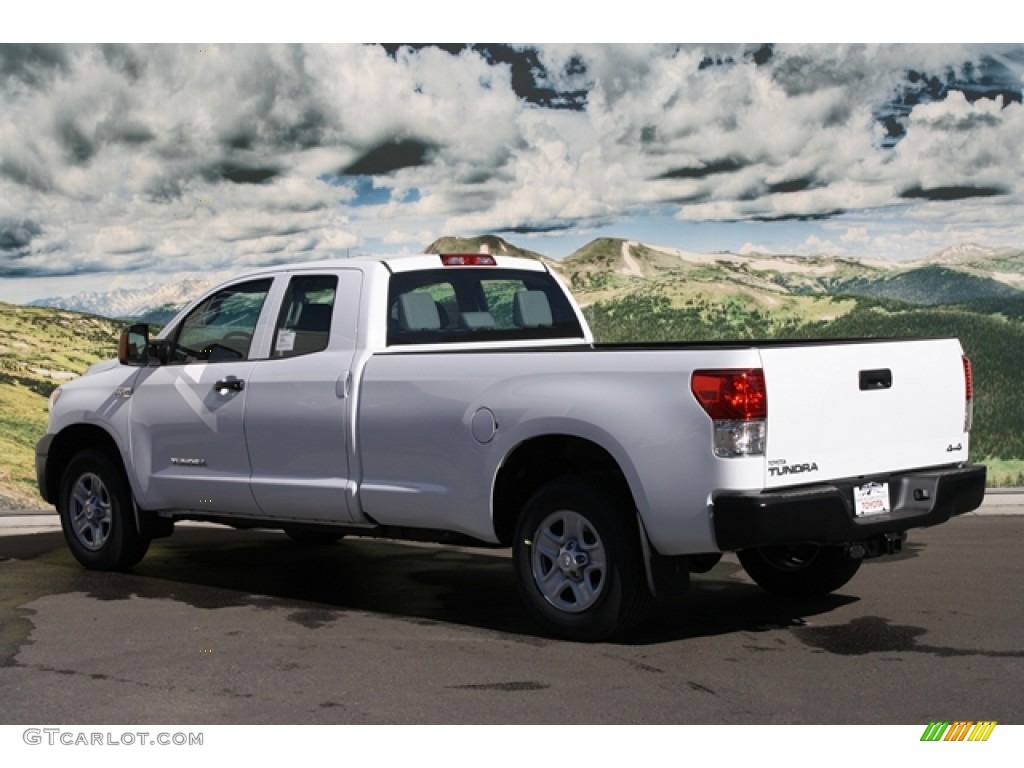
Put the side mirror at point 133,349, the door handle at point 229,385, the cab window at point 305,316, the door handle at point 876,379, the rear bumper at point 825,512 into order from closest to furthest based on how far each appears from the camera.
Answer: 1. the rear bumper at point 825,512
2. the door handle at point 876,379
3. the cab window at point 305,316
4. the door handle at point 229,385
5. the side mirror at point 133,349

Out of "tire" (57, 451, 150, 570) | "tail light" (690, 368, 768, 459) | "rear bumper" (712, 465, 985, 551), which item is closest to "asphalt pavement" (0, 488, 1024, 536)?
"tire" (57, 451, 150, 570)

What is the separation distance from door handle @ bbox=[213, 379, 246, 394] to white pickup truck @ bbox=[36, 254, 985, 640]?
0.01m

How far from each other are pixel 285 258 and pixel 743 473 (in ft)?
39.3

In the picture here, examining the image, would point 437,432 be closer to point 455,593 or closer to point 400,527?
point 400,527

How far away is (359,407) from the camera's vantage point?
834 cm

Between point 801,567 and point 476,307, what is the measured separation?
8.22 ft

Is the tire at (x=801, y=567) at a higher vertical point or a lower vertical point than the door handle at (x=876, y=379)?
lower

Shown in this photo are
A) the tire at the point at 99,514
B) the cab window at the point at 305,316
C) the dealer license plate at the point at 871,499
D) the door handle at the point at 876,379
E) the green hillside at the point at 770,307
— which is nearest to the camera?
the dealer license plate at the point at 871,499

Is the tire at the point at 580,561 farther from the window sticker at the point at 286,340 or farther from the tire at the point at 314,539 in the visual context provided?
the tire at the point at 314,539

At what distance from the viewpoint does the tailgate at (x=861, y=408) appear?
273 inches

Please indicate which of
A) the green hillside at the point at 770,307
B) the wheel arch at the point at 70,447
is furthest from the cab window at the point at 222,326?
the green hillside at the point at 770,307

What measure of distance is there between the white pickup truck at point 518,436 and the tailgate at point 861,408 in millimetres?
12

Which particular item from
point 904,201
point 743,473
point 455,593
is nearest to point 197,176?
point 904,201
